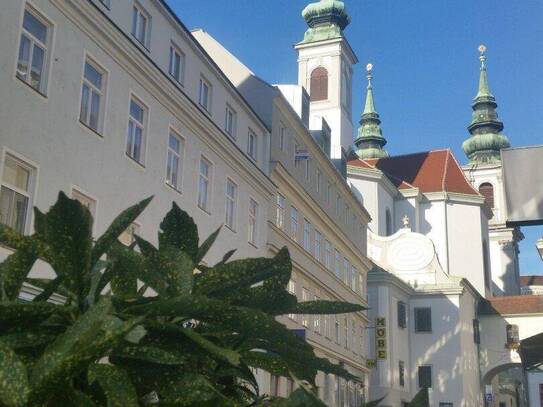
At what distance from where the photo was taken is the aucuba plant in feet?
4.91

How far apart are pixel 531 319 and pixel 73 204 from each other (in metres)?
50.6

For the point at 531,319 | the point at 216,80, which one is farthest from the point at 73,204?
the point at 531,319

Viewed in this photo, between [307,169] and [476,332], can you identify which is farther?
[476,332]

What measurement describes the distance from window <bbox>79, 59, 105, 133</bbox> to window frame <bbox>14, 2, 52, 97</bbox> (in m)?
1.19

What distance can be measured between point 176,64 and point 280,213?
8.68m

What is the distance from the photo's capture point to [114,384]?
153cm

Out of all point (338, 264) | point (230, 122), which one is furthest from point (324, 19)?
point (230, 122)

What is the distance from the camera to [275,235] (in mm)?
25953

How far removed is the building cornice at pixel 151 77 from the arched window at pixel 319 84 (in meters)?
43.6

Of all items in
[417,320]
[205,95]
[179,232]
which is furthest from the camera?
[417,320]

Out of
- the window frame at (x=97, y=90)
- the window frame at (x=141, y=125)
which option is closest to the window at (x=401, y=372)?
the window frame at (x=141, y=125)

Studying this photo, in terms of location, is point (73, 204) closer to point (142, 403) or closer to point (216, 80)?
point (142, 403)

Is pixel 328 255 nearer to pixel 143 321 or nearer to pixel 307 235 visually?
pixel 307 235

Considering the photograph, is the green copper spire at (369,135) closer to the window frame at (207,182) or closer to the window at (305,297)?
the window at (305,297)
